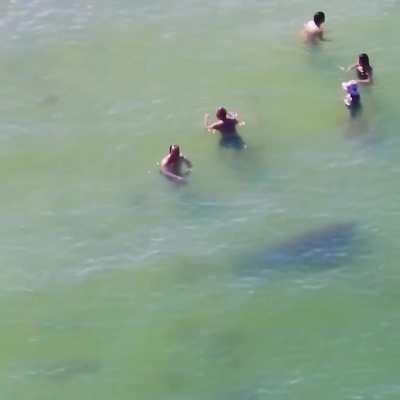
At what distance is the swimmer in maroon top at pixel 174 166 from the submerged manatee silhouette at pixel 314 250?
3277 mm

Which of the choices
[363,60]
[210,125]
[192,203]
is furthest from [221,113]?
[363,60]

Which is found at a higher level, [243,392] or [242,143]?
[242,143]

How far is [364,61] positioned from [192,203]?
20.7 feet

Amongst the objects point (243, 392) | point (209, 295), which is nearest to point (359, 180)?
point (209, 295)

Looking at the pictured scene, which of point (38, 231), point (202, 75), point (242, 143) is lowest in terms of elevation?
point (38, 231)

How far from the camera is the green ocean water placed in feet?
87.6

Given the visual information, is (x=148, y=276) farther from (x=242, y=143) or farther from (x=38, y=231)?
(x=242, y=143)

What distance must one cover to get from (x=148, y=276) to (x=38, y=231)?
10.3 ft

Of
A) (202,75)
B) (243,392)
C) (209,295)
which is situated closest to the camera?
(243,392)

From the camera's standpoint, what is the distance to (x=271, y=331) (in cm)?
2720

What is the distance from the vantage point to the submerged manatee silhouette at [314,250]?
94.1 ft

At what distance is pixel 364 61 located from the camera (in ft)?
108

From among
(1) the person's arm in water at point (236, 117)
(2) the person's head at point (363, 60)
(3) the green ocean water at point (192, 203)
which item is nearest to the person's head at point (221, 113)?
(1) the person's arm in water at point (236, 117)

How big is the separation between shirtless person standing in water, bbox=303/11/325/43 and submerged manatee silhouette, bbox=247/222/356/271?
7134 millimetres
